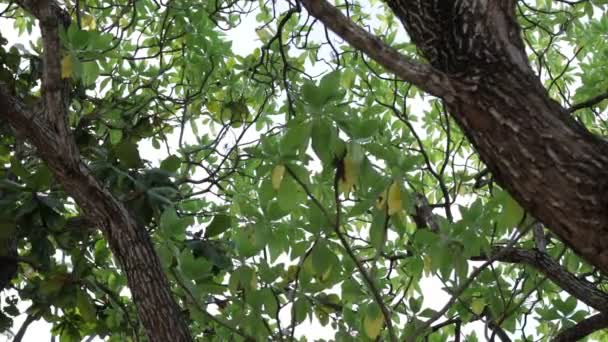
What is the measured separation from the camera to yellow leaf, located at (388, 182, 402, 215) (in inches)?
57.5

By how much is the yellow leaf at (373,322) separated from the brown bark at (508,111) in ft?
1.44

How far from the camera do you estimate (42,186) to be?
6.48ft

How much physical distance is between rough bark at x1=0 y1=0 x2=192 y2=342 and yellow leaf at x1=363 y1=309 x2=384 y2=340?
0.45m

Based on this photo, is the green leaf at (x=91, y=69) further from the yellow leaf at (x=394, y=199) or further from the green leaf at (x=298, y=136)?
the yellow leaf at (x=394, y=199)

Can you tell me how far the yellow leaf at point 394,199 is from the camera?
4.79 ft

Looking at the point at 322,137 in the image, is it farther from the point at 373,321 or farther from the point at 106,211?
the point at 106,211

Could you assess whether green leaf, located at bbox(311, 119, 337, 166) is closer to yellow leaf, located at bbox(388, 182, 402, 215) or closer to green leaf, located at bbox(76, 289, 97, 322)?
yellow leaf, located at bbox(388, 182, 402, 215)

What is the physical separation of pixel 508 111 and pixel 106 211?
0.99 metres

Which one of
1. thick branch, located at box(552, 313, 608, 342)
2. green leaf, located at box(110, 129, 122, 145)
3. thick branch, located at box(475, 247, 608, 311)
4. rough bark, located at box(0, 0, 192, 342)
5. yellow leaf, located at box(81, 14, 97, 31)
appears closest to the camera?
rough bark, located at box(0, 0, 192, 342)

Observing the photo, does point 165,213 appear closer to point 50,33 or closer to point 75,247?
point 50,33

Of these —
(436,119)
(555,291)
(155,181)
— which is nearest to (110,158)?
(155,181)

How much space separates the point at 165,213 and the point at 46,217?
1.18 feet

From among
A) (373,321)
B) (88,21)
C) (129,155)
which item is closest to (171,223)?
(129,155)

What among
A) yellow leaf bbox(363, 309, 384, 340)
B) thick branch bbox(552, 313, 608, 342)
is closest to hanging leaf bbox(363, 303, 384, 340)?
yellow leaf bbox(363, 309, 384, 340)
